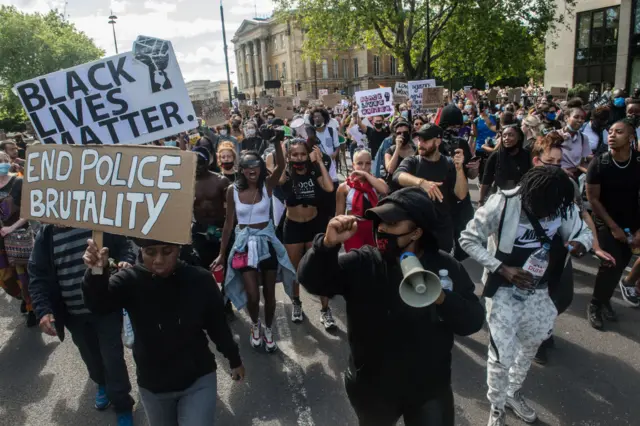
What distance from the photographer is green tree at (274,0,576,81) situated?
906 inches

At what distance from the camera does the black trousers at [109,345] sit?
325cm

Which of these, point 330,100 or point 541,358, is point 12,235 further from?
point 330,100

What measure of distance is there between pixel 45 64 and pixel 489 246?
46603 mm

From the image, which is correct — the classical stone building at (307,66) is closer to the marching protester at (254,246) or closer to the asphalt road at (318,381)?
the marching protester at (254,246)

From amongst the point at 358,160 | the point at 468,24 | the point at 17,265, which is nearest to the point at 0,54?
the point at 468,24

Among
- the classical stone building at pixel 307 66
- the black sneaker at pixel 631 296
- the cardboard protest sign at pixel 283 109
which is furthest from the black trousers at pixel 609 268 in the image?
the classical stone building at pixel 307 66

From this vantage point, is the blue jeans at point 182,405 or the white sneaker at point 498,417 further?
the white sneaker at point 498,417

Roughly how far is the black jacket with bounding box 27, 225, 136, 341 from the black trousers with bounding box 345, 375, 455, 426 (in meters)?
1.87

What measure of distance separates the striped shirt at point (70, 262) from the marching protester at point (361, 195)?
6.89 feet

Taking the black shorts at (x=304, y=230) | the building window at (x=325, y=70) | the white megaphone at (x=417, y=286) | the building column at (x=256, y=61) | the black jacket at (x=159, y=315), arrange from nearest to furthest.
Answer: the white megaphone at (x=417, y=286) → the black jacket at (x=159, y=315) → the black shorts at (x=304, y=230) → the building window at (x=325, y=70) → the building column at (x=256, y=61)

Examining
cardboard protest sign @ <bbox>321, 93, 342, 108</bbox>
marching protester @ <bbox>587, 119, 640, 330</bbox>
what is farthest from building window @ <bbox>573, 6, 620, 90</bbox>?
marching protester @ <bbox>587, 119, 640, 330</bbox>

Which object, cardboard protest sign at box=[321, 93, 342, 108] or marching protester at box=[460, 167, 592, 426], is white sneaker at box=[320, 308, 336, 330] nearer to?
marching protester at box=[460, 167, 592, 426]

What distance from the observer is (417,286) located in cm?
173

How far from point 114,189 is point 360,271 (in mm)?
1363
